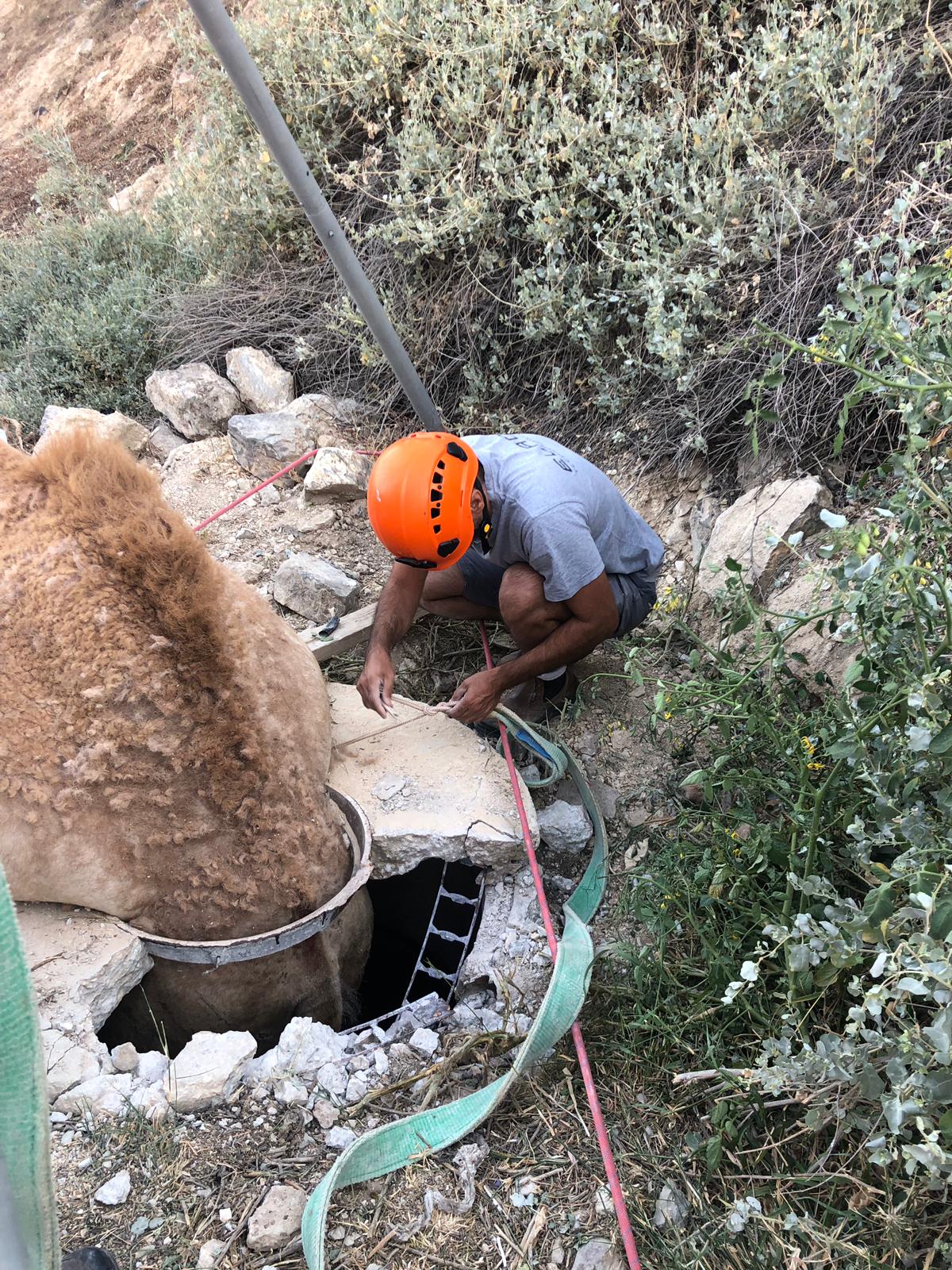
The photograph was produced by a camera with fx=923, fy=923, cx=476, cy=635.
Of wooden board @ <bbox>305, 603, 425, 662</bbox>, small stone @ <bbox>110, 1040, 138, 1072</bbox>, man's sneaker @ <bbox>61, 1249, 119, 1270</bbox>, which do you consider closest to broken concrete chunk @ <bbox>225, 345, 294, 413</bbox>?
wooden board @ <bbox>305, 603, 425, 662</bbox>

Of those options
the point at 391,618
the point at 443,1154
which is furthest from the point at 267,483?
the point at 443,1154

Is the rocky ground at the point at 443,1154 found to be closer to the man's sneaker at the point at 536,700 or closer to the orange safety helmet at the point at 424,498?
the man's sneaker at the point at 536,700

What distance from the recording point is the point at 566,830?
127 inches

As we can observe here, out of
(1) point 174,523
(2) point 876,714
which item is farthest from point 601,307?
(2) point 876,714

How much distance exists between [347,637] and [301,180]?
172cm

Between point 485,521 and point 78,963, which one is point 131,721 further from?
point 485,521

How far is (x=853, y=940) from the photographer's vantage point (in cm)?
185

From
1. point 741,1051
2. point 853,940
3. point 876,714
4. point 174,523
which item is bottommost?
point 741,1051

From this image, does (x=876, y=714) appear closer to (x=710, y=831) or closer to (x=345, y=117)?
(x=710, y=831)

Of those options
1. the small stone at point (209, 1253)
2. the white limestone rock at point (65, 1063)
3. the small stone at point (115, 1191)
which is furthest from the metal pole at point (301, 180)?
the small stone at point (209, 1253)

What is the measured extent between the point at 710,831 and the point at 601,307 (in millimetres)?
2551

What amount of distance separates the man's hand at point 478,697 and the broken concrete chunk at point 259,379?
2628 millimetres

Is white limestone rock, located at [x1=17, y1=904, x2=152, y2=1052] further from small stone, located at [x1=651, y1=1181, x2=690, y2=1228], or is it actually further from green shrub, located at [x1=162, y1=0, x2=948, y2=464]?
green shrub, located at [x1=162, y1=0, x2=948, y2=464]

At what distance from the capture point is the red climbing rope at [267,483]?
15.0 feet
